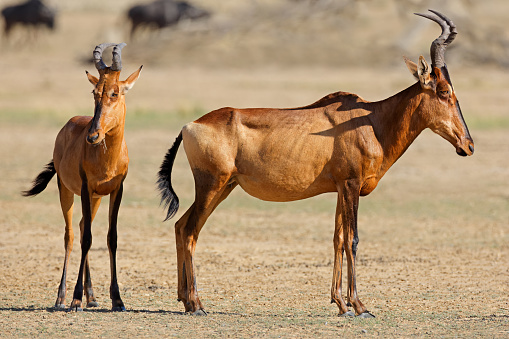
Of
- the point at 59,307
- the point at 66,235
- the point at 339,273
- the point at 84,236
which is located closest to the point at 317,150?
the point at 339,273

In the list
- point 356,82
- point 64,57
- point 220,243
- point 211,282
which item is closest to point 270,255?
point 220,243

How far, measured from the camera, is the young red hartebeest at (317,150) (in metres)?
7.43

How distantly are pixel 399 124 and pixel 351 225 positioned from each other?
3.15 ft

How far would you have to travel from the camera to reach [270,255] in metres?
10.7

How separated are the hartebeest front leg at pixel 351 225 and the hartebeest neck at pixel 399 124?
41 cm

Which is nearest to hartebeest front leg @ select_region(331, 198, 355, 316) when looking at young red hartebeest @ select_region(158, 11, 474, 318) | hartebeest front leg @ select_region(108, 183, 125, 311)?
young red hartebeest @ select_region(158, 11, 474, 318)

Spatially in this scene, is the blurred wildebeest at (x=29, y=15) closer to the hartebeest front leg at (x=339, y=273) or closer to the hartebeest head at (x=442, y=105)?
the hartebeest front leg at (x=339, y=273)

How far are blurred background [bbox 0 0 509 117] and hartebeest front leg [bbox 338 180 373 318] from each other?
17670mm

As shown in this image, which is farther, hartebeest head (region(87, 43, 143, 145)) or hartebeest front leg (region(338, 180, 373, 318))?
hartebeest front leg (region(338, 180, 373, 318))

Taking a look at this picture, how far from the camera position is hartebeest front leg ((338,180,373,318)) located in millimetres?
7391

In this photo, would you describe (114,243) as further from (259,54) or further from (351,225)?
(259,54)

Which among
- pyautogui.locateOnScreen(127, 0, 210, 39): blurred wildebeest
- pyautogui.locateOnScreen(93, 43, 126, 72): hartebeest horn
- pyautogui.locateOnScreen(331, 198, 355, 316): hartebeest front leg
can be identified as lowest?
pyautogui.locateOnScreen(331, 198, 355, 316): hartebeest front leg

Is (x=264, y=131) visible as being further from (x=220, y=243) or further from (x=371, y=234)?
(x=371, y=234)

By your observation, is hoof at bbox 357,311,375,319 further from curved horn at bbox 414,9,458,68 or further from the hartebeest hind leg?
curved horn at bbox 414,9,458,68
